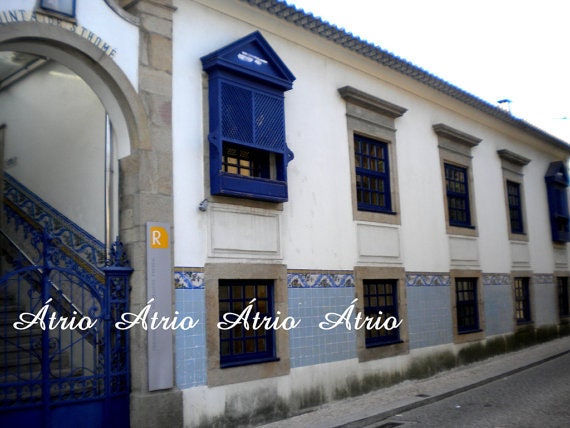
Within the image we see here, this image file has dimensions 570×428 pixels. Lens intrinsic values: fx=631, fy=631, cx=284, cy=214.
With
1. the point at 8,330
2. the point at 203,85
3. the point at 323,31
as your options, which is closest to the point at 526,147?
the point at 323,31

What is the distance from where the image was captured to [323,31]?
10.2 m

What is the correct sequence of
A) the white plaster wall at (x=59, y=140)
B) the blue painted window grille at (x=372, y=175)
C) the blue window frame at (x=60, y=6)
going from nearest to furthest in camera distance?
the blue window frame at (x=60, y=6)
the white plaster wall at (x=59, y=140)
the blue painted window grille at (x=372, y=175)

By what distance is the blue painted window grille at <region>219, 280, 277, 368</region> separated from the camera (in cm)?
846

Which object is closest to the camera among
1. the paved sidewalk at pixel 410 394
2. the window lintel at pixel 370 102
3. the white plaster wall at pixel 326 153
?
the white plaster wall at pixel 326 153

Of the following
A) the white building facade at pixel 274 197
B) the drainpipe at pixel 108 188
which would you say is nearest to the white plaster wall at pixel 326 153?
the white building facade at pixel 274 197

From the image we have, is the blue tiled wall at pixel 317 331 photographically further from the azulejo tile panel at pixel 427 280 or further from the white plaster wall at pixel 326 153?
the azulejo tile panel at pixel 427 280

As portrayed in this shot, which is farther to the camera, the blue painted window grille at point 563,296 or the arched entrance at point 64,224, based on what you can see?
the blue painted window grille at point 563,296

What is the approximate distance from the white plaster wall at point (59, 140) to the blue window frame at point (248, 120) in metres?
1.64

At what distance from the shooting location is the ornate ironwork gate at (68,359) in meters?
6.54

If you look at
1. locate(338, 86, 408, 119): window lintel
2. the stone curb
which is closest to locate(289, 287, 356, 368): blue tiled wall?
the stone curb

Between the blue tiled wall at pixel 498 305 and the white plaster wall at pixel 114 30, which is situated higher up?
the white plaster wall at pixel 114 30

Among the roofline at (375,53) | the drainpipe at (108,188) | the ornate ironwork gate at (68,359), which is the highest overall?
the roofline at (375,53)

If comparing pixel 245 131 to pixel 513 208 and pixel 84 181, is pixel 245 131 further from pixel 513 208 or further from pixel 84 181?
pixel 513 208

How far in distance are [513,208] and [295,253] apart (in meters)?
9.08
